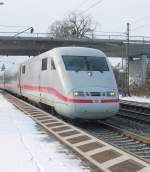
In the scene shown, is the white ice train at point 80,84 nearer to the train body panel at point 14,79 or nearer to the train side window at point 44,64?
the train side window at point 44,64

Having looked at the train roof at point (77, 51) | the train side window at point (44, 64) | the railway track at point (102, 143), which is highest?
the train roof at point (77, 51)

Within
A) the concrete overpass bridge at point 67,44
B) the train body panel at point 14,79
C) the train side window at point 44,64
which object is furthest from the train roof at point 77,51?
the concrete overpass bridge at point 67,44

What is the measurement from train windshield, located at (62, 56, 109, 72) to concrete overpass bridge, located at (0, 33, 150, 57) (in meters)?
43.7

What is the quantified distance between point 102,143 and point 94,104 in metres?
4.34

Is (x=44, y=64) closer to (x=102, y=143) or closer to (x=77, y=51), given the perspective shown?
(x=77, y=51)

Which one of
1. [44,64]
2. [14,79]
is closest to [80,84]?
[44,64]

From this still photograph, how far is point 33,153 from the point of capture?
11109 millimetres

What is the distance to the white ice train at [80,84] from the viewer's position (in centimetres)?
1731

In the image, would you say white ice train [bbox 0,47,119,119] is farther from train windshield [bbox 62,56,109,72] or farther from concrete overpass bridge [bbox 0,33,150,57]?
concrete overpass bridge [bbox 0,33,150,57]

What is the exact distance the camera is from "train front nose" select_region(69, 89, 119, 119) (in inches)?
677

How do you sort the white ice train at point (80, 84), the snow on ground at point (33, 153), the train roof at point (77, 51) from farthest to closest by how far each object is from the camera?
the train roof at point (77, 51), the white ice train at point (80, 84), the snow on ground at point (33, 153)

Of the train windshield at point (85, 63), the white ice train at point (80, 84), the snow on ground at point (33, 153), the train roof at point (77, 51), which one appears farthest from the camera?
the train roof at point (77, 51)

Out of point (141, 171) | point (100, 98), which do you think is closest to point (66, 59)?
point (100, 98)

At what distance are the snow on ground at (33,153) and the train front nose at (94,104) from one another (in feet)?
5.80
